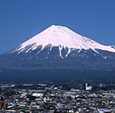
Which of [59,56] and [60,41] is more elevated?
[60,41]

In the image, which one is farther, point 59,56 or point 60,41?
point 60,41

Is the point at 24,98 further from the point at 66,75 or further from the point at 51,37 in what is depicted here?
the point at 51,37

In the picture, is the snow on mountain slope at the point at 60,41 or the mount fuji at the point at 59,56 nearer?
the mount fuji at the point at 59,56

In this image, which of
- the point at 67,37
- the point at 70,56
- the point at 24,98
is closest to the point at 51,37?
the point at 67,37

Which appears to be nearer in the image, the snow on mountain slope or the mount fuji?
the mount fuji
